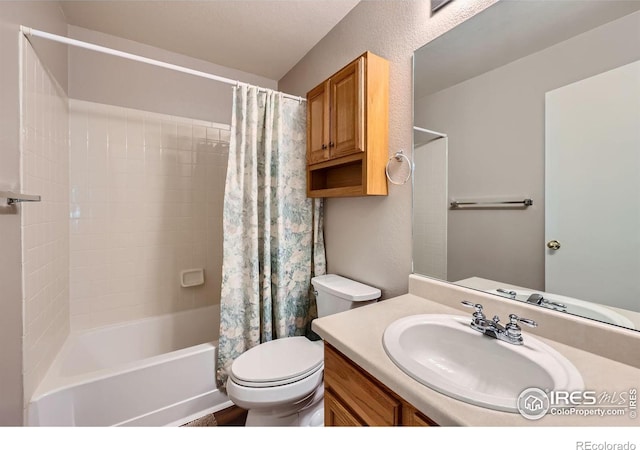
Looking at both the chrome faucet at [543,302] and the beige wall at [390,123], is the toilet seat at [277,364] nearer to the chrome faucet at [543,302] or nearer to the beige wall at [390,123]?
the beige wall at [390,123]

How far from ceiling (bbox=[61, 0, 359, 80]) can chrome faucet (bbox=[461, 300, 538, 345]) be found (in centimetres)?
180

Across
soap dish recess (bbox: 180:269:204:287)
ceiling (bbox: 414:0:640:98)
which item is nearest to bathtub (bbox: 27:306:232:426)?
soap dish recess (bbox: 180:269:204:287)

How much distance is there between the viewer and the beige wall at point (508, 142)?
78 centimetres

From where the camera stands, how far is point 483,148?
1022 millimetres

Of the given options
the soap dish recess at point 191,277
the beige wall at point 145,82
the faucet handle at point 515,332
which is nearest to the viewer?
the faucet handle at point 515,332

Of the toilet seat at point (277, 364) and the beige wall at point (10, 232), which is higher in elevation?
the beige wall at point (10, 232)

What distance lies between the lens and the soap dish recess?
7.16 ft

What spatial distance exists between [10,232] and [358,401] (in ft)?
4.75

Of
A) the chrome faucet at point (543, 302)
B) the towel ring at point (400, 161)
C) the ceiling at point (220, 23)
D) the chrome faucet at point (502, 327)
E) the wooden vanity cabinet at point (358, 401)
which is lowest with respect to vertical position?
the wooden vanity cabinet at point (358, 401)

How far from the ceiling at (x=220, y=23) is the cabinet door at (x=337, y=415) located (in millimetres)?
2033

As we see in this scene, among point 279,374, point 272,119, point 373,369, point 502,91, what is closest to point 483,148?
point 502,91

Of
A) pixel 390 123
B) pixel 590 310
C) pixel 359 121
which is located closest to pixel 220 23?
pixel 359 121

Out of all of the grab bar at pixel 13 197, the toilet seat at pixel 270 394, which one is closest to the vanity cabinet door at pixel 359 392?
the toilet seat at pixel 270 394
